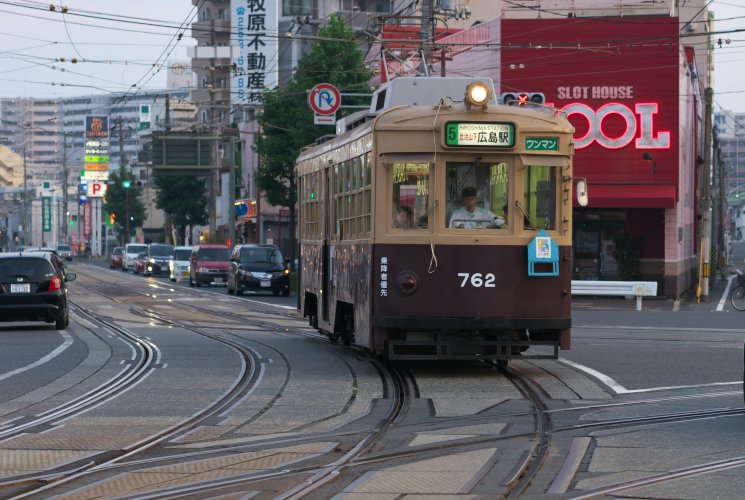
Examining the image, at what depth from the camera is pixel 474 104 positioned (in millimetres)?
14625

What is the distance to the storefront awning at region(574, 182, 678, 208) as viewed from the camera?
40094mm

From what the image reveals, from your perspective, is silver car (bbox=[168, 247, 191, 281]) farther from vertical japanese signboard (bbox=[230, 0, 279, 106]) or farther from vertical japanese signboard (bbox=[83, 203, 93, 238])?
vertical japanese signboard (bbox=[83, 203, 93, 238])

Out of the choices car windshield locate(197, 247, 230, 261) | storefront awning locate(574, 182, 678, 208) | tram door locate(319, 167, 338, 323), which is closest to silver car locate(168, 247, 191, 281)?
car windshield locate(197, 247, 230, 261)

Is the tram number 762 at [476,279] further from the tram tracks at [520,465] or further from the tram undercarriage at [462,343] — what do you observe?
the tram tracks at [520,465]

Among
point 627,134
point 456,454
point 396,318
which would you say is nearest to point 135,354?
point 396,318

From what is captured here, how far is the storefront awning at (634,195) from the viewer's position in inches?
1578

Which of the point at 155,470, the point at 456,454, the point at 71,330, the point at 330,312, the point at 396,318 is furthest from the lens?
the point at 71,330

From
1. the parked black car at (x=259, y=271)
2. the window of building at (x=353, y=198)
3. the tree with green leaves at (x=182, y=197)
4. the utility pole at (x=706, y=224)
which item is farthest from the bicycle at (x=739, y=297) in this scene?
the tree with green leaves at (x=182, y=197)

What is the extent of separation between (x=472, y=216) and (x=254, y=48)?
6126 cm

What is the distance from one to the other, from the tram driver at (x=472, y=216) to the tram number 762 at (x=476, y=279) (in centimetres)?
55

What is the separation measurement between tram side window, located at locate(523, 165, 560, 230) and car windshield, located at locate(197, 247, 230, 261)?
1461 inches

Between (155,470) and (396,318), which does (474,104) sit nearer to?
(396,318)

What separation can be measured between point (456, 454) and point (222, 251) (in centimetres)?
4272

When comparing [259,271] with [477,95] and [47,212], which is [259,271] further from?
[47,212]
